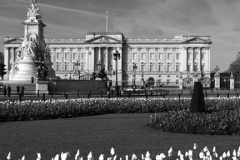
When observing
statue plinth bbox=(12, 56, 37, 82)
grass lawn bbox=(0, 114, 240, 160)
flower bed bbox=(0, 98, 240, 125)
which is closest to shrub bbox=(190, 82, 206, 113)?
flower bed bbox=(0, 98, 240, 125)

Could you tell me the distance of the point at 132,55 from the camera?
360 ft

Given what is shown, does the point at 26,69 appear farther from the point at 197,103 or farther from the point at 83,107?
the point at 197,103

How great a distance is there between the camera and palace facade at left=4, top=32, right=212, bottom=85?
4205 inches

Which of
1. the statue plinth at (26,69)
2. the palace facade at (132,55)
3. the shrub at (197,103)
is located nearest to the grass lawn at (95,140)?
the shrub at (197,103)

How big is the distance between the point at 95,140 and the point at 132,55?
9962 cm

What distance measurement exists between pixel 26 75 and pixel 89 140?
33045mm

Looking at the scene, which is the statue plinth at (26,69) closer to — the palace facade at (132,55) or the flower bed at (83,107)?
the flower bed at (83,107)

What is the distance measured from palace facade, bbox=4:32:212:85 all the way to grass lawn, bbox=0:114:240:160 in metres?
92.7

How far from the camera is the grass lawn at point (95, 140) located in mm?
9125

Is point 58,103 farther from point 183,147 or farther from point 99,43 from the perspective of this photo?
point 99,43

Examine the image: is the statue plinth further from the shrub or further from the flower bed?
the shrub

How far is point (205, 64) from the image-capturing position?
108812 millimetres

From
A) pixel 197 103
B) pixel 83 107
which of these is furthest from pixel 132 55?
pixel 197 103

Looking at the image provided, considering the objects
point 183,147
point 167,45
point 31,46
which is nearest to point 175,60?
point 167,45
